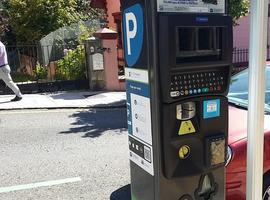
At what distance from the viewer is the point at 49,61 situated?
13.3 m

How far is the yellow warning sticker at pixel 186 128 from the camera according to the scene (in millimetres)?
1950

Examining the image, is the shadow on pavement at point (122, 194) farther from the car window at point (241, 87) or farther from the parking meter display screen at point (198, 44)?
the parking meter display screen at point (198, 44)

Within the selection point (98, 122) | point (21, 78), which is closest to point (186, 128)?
point (98, 122)

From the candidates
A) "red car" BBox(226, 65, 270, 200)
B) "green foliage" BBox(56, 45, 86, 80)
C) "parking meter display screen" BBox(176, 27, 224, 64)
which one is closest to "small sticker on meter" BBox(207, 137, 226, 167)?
"parking meter display screen" BBox(176, 27, 224, 64)

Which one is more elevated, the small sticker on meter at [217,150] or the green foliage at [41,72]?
the small sticker on meter at [217,150]

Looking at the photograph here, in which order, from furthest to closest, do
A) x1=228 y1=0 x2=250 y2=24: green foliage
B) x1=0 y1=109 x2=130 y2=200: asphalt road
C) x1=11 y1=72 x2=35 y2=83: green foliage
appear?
x1=11 y1=72 x2=35 y2=83: green foliage
x1=228 y1=0 x2=250 y2=24: green foliage
x1=0 y1=109 x2=130 y2=200: asphalt road

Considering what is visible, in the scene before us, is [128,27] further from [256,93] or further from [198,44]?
[256,93]

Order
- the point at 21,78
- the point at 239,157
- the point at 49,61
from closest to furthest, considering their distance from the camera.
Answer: the point at 239,157 < the point at 49,61 < the point at 21,78

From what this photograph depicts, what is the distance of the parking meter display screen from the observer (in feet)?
6.08

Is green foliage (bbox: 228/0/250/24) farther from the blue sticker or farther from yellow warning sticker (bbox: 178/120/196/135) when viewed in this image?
Answer: yellow warning sticker (bbox: 178/120/196/135)

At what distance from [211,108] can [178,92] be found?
245 millimetres

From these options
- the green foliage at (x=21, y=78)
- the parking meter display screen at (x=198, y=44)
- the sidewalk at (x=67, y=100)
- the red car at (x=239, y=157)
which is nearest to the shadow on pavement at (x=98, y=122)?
the sidewalk at (x=67, y=100)

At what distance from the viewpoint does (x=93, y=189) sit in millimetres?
4047

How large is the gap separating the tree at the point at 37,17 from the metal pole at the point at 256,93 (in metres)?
14.7
